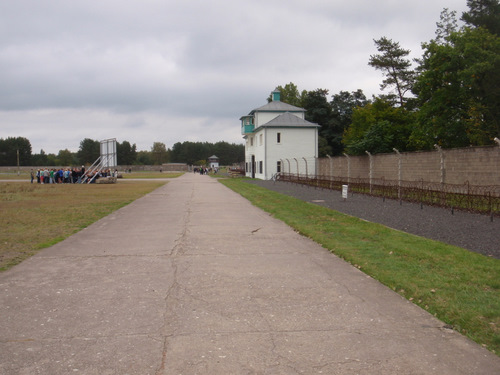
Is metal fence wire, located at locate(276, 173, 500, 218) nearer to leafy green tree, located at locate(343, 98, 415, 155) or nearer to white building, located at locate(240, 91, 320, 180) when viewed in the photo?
leafy green tree, located at locate(343, 98, 415, 155)

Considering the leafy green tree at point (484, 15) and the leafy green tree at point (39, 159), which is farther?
the leafy green tree at point (39, 159)

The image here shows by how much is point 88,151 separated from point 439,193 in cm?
14887

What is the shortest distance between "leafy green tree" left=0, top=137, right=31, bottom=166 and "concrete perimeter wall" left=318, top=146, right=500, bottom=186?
14033 centimetres

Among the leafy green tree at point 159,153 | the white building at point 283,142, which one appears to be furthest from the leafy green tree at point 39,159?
the white building at point 283,142

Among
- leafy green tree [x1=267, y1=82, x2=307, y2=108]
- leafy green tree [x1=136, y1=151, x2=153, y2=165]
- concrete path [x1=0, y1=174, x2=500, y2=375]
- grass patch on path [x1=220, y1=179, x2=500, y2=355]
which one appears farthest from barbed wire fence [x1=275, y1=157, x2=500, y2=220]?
leafy green tree [x1=136, y1=151, x2=153, y2=165]

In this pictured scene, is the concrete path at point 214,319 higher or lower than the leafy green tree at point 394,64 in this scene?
lower

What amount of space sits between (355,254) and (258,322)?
414 cm

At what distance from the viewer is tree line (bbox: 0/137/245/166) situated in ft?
472

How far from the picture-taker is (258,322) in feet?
15.5

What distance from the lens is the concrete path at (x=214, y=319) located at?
3.74m

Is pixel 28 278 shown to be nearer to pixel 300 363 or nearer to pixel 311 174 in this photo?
pixel 300 363

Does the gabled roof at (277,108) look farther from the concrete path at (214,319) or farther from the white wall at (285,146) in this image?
the concrete path at (214,319)

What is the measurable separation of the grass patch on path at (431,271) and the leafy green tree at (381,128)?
25.1 m

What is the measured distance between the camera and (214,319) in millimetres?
4812
